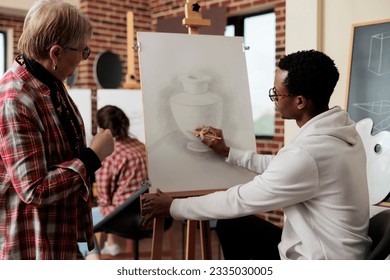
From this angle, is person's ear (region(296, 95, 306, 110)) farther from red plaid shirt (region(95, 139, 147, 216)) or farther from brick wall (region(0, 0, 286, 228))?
brick wall (region(0, 0, 286, 228))

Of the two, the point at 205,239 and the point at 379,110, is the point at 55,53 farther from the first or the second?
the point at 379,110

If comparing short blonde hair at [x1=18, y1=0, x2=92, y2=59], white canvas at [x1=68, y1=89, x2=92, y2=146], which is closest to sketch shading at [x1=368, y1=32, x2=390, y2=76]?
short blonde hair at [x1=18, y1=0, x2=92, y2=59]

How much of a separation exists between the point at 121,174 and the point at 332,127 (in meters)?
1.98

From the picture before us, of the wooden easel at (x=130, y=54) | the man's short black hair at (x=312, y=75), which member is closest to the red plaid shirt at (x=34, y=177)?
the man's short black hair at (x=312, y=75)

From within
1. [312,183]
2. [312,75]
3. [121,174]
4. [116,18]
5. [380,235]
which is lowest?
[121,174]

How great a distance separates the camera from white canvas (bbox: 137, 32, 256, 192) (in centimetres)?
217

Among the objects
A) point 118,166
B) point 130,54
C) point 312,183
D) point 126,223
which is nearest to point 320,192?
point 312,183

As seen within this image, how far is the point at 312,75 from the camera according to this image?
1.78 meters

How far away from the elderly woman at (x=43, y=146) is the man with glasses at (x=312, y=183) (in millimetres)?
520

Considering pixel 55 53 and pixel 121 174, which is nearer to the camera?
pixel 55 53

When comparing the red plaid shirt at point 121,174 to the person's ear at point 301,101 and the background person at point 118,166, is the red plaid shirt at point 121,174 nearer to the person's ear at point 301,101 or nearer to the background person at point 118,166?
the background person at point 118,166

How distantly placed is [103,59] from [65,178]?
4273 millimetres

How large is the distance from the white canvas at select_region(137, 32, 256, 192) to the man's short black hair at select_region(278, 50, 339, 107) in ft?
1.85

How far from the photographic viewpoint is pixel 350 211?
1.70 m
